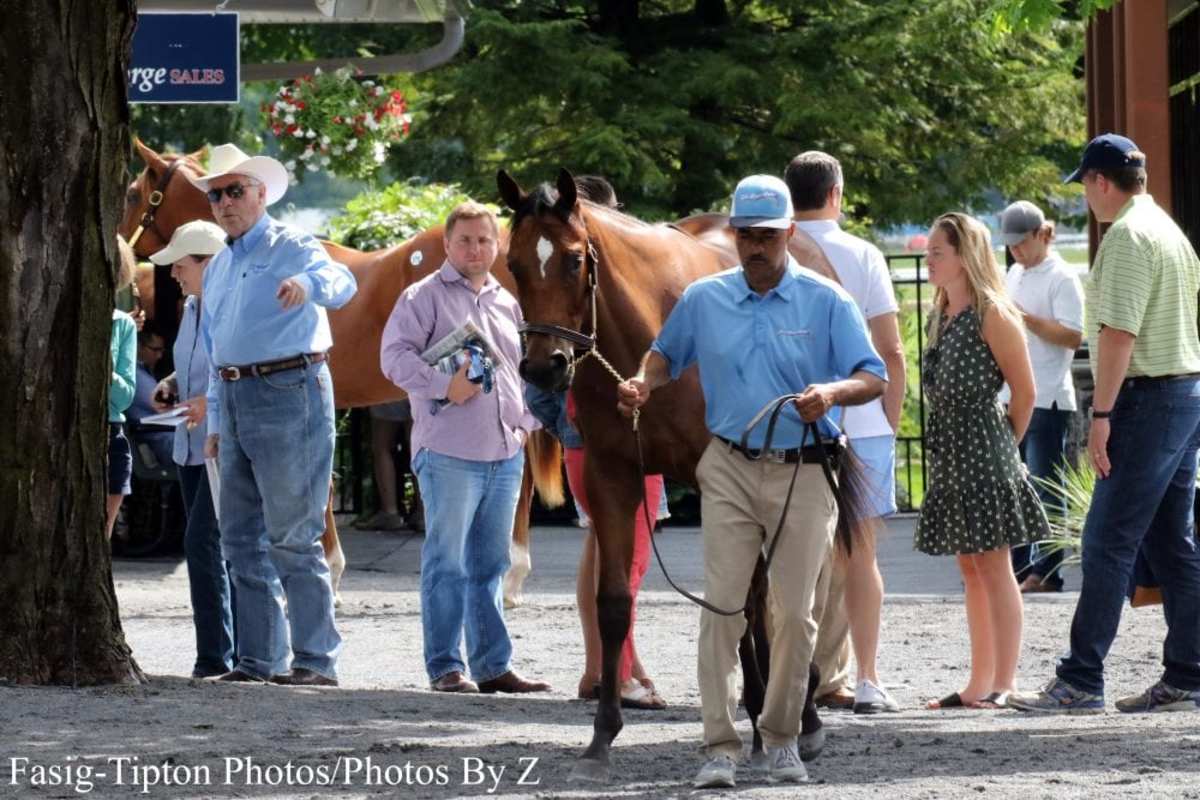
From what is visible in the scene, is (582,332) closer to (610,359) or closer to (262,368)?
(610,359)

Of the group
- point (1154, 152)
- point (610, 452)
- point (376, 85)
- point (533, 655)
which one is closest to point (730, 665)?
point (610, 452)

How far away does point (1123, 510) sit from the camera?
816cm

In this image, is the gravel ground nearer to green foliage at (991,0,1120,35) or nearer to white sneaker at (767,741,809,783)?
white sneaker at (767,741,809,783)

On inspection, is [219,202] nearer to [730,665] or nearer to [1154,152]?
[730,665]

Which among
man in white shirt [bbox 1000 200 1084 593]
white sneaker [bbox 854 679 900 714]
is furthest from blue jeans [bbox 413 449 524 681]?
man in white shirt [bbox 1000 200 1084 593]

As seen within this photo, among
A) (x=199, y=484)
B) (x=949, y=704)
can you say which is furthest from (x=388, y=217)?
(x=949, y=704)

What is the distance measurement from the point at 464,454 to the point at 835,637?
1648 millimetres

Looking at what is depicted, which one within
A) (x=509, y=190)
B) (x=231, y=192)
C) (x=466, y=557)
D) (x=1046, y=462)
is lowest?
(x=466, y=557)

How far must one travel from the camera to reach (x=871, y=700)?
8547 millimetres

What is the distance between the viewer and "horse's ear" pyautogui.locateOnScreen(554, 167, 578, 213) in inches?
280

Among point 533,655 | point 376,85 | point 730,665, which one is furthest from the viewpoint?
point 376,85

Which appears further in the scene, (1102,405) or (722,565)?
(1102,405)

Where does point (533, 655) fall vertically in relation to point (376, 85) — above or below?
below

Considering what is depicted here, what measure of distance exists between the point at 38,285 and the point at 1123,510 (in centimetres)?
404
